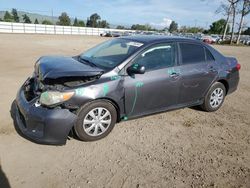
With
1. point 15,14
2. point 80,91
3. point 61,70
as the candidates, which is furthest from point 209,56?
point 15,14

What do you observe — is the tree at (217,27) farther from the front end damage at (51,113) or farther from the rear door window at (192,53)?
the front end damage at (51,113)

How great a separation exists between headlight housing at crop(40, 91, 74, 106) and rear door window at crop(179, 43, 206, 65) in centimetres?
230

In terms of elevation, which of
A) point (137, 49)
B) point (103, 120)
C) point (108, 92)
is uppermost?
point (137, 49)

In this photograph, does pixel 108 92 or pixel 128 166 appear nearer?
pixel 128 166

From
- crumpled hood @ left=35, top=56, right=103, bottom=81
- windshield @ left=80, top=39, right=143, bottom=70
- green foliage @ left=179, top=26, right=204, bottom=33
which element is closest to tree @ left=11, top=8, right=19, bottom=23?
green foliage @ left=179, top=26, right=204, bottom=33

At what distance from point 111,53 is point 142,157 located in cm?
208

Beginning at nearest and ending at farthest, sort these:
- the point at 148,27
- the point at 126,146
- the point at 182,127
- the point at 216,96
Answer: the point at 126,146 < the point at 182,127 < the point at 216,96 < the point at 148,27

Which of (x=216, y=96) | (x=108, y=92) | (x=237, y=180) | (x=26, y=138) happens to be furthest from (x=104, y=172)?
(x=216, y=96)

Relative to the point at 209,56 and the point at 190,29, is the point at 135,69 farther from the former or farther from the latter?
the point at 190,29

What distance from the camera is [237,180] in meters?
2.96

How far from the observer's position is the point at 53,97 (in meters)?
3.19

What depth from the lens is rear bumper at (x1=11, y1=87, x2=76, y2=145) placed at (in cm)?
316

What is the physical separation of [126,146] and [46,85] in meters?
1.51

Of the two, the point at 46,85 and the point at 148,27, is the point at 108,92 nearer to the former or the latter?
the point at 46,85
